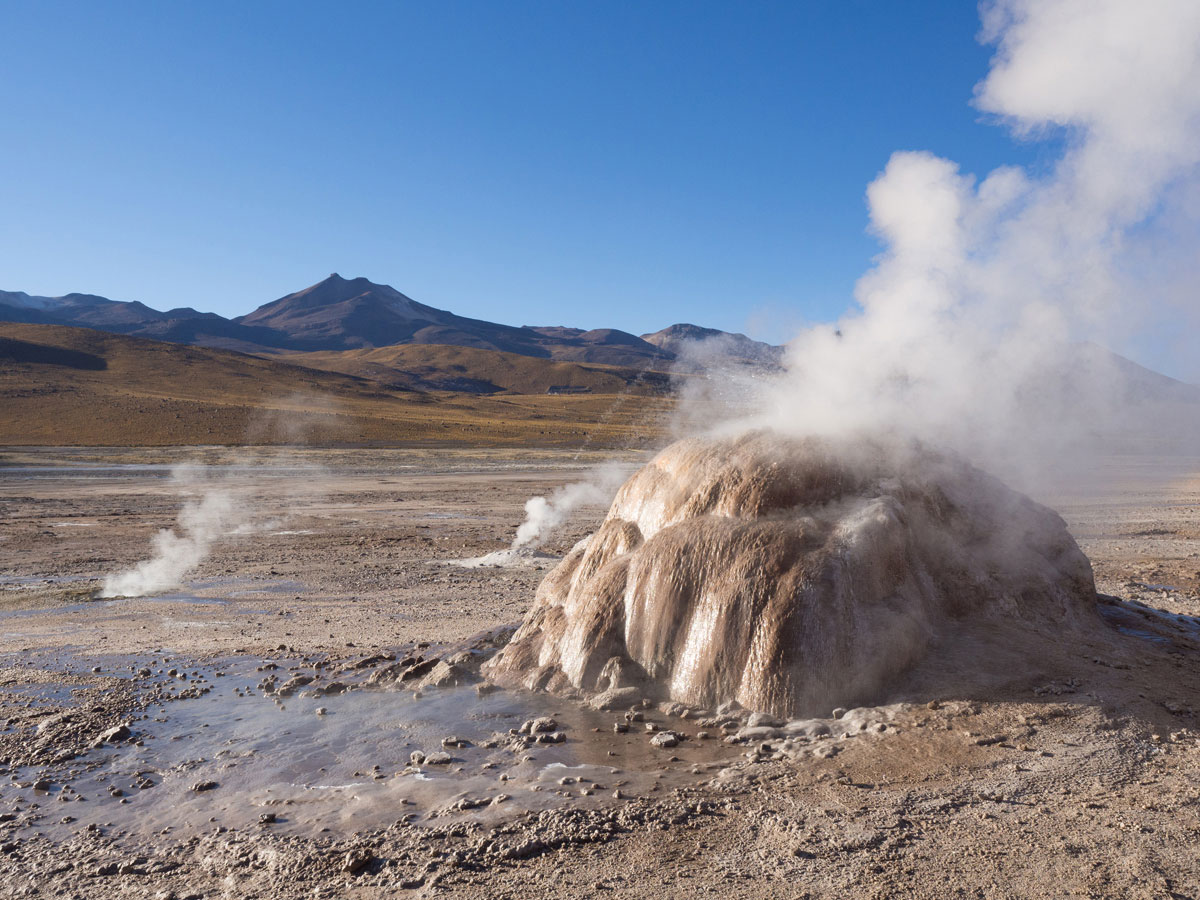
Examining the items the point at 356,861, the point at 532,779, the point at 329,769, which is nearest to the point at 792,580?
the point at 532,779

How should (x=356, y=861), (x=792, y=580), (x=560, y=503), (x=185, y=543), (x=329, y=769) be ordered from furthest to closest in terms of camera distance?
(x=560, y=503)
(x=185, y=543)
(x=792, y=580)
(x=329, y=769)
(x=356, y=861)

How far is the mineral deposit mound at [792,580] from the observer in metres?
7.78

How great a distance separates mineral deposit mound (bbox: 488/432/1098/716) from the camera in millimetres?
7777

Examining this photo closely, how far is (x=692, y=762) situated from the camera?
7.06 m

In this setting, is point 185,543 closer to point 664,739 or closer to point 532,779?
point 532,779

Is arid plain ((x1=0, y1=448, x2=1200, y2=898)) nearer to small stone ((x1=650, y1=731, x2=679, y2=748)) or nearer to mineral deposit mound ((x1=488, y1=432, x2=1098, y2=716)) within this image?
small stone ((x1=650, y1=731, x2=679, y2=748))

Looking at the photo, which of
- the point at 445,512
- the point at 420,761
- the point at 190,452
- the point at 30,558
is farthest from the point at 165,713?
the point at 190,452

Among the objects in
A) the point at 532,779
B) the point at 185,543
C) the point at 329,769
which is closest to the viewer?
the point at 532,779

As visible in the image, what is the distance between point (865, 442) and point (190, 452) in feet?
199

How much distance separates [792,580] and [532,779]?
3093mm

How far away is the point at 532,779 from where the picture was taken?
696 centimetres

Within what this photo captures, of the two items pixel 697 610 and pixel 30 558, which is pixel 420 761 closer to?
pixel 697 610

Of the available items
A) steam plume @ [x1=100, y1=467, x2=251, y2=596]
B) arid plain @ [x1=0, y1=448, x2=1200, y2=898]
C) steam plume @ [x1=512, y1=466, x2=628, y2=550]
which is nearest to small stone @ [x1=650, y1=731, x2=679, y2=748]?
arid plain @ [x1=0, y1=448, x2=1200, y2=898]

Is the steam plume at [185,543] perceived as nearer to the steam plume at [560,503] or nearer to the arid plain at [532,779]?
A: the arid plain at [532,779]
